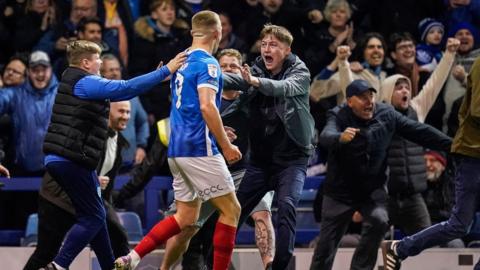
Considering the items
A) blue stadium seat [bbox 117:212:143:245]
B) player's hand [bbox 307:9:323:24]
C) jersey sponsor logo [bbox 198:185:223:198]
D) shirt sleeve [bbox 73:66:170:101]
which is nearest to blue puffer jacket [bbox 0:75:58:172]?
blue stadium seat [bbox 117:212:143:245]

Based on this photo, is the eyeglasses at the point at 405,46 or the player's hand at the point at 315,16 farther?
the player's hand at the point at 315,16

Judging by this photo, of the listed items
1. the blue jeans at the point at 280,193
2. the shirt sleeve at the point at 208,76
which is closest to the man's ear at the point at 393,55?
the blue jeans at the point at 280,193

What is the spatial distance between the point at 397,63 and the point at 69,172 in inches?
216

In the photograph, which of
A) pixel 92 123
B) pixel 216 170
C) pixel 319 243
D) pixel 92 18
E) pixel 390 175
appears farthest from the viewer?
pixel 92 18

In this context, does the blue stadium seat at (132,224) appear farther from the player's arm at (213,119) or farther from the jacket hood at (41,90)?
the player's arm at (213,119)

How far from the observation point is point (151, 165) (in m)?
11.9

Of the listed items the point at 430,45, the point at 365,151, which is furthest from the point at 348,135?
the point at 430,45

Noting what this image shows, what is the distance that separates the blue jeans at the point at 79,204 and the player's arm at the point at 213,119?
4.07 feet

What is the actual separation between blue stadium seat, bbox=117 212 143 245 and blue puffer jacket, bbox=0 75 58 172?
132cm

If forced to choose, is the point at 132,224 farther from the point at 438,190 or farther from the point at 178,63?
the point at 178,63

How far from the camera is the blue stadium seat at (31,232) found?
40.0ft

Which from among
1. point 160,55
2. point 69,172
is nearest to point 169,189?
point 160,55

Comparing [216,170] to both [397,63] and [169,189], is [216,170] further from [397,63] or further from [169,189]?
[397,63]

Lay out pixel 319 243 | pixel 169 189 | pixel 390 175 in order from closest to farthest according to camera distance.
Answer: pixel 319 243 → pixel 390 175 → pixel 169 189
